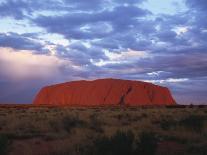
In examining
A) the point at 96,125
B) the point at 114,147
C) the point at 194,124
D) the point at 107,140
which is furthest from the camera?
the point at 96,125

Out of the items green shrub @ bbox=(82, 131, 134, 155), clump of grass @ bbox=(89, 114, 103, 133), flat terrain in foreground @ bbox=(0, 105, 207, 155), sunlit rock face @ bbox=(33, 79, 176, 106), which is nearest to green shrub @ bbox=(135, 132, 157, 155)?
flat terrain in foreground @ bbox=(0, 105, 207, 155)

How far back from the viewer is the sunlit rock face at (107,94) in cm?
13338

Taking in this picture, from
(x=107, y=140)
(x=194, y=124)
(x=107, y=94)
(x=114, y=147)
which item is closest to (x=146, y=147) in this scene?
(x=114, y=147)

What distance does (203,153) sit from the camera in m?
10.8

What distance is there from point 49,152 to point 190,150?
4.34 m

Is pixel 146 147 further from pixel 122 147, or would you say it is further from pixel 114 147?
pixel 114 147

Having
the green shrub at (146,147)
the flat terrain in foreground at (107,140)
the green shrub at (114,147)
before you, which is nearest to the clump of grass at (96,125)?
the flat terrain in foreground at (107,140)

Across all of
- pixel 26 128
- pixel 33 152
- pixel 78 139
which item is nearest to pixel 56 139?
pixel 78 139

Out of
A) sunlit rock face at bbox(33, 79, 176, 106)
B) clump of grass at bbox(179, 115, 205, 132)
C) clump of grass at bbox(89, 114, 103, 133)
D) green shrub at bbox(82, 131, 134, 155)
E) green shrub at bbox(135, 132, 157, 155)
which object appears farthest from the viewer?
sunlit rock face at bbox(33, 79, 176, 106)

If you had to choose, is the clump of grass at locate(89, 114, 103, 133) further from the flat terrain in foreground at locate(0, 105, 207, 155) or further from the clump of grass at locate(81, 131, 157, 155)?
the clump of grass at locate(81, 131, 157, 155)

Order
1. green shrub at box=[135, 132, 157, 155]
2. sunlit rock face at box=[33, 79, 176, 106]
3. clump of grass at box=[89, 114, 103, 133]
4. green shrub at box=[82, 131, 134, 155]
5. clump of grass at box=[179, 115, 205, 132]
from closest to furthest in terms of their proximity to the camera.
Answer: green shrub at box=[82, 131, 134, 155] < green shrub at box=[135, 132, 157, 155] < clump of grass at box=[179, 115, 205, 132] < clump of grass at box=[89, 114, 103, 133] < sunlit rock face at box=[33, 79, 176, 106]

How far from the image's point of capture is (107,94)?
135 m

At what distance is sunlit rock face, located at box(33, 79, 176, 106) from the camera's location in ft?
438

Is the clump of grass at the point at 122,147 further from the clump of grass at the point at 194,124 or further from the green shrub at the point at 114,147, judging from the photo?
the clump of grass at the point at 194,124
